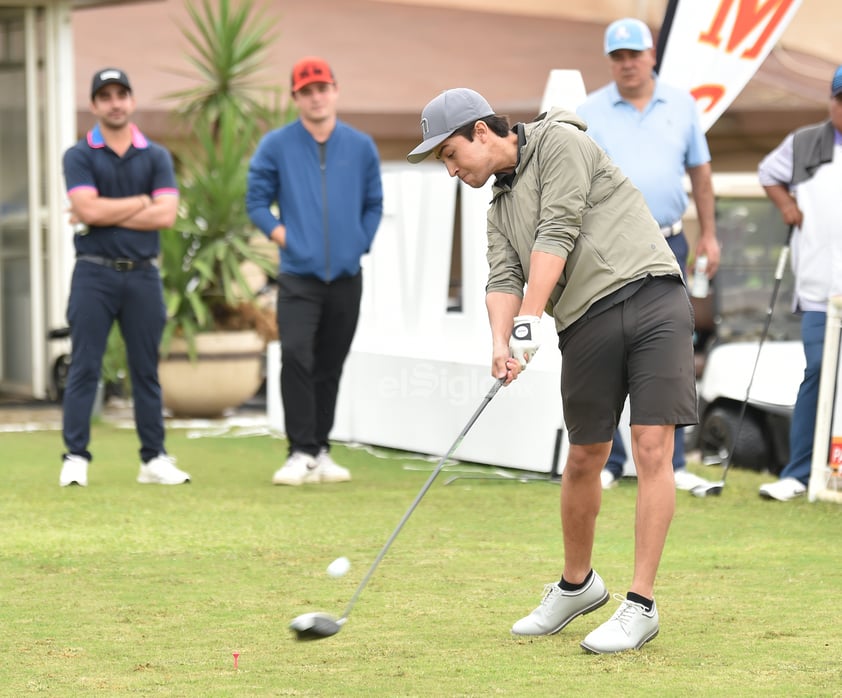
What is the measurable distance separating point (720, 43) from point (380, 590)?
4150 mm

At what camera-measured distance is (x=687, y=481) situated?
26.4 ft

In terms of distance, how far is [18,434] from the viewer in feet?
34.7

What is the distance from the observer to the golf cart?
364 inches

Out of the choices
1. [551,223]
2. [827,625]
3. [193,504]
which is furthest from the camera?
[193,504]

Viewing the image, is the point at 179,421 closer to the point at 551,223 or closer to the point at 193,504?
the point at 193,504

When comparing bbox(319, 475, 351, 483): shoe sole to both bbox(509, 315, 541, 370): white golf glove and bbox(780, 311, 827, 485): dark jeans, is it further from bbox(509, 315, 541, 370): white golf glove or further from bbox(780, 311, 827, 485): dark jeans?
bbox(509, 315, 541, 370): white golf glove

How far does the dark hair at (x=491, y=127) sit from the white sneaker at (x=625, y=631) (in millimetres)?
1429

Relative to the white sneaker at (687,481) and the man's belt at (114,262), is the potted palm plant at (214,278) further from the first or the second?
the white sneaker at (687,481)

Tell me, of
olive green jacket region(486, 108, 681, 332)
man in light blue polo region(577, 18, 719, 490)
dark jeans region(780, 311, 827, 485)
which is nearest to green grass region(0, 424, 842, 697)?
dark jeans region(780, 311, 827, 485)

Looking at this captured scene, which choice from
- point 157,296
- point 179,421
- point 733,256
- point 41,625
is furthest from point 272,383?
point 41,625

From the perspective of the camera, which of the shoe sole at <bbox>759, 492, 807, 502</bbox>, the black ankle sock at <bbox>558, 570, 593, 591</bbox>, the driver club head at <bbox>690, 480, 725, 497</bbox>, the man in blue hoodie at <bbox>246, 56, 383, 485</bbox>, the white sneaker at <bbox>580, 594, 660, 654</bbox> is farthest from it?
the man in blue hoodie at <bbox>246, 56, 383, 485</bbox>

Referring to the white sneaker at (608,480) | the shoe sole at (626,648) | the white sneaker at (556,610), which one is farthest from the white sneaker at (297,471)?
the shoe sole at (626,648)

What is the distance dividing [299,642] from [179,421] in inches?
275

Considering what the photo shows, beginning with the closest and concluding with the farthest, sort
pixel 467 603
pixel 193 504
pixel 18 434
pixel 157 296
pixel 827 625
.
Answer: pixel 827 625 → pixel 467 603 → pixel 193 504 → pixel 157 296 → pixel 18 434
